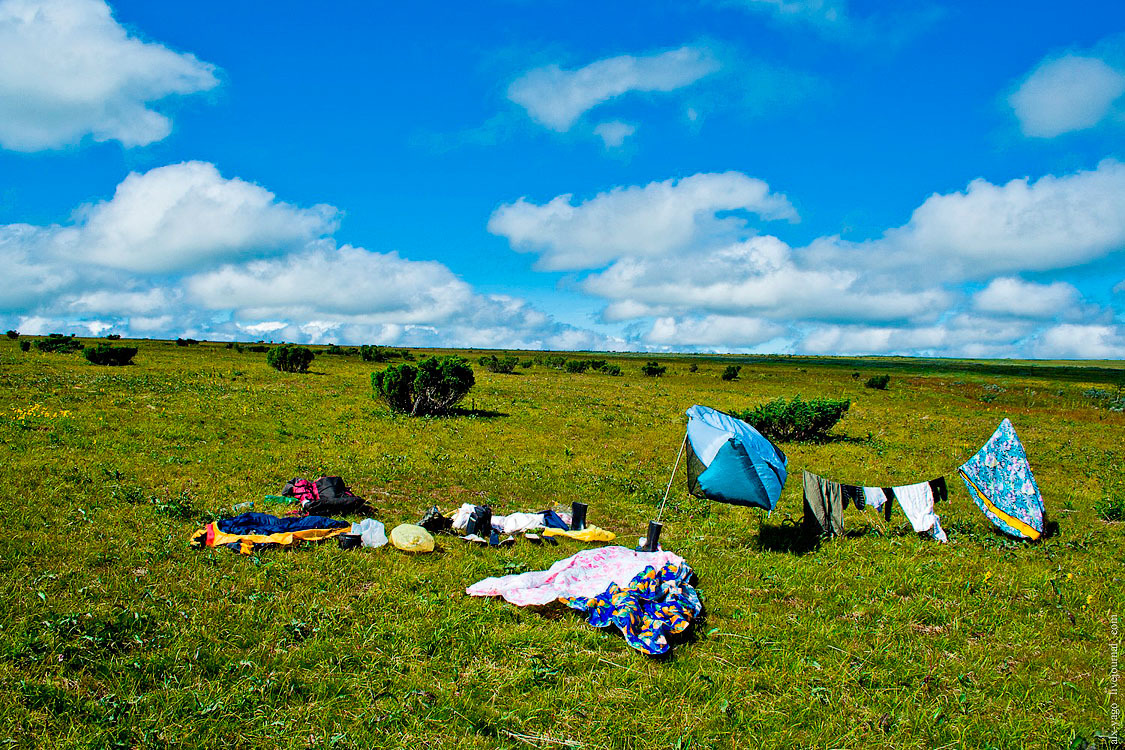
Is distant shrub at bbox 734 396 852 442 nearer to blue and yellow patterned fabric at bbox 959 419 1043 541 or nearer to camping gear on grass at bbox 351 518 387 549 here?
blue and yellow patterned fabric at bbox 959 419 1043 541

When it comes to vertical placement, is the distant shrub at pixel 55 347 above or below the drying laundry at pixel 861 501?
above

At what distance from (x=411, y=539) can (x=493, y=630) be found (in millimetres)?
3269

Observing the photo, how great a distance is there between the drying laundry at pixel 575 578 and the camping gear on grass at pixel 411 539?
187 cm

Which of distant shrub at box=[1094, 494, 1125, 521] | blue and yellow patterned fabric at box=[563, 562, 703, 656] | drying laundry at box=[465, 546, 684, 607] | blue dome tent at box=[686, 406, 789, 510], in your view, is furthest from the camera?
distant shrub at box=[1094, 494, 1125, 521]

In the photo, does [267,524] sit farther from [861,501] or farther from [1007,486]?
[1007,486]

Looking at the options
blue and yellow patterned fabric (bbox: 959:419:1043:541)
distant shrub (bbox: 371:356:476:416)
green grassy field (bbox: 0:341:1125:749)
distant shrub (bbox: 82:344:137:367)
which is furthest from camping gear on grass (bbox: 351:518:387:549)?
distant shrub (bbox: 82:344:137:367)

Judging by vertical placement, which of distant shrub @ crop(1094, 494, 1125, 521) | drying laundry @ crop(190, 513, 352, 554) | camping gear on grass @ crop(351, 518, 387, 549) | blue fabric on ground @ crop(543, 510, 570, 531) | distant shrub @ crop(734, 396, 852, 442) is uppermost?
distant shrub @ crop(734, 396, 852, 442)

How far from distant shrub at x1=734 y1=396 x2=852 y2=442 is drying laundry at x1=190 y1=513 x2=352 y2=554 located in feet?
67.7

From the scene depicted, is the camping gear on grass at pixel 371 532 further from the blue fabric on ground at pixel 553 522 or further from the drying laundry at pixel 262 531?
the blue fabric on ground at pixel 553 522

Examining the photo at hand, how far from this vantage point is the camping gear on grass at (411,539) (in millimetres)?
9391

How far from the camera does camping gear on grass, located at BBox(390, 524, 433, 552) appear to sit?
30.8ft

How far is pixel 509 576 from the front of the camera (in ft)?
26.5

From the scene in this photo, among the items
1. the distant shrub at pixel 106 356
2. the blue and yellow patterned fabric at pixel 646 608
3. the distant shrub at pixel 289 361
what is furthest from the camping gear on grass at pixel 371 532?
the distant shrub at pixel 106 356

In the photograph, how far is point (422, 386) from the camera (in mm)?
26141
